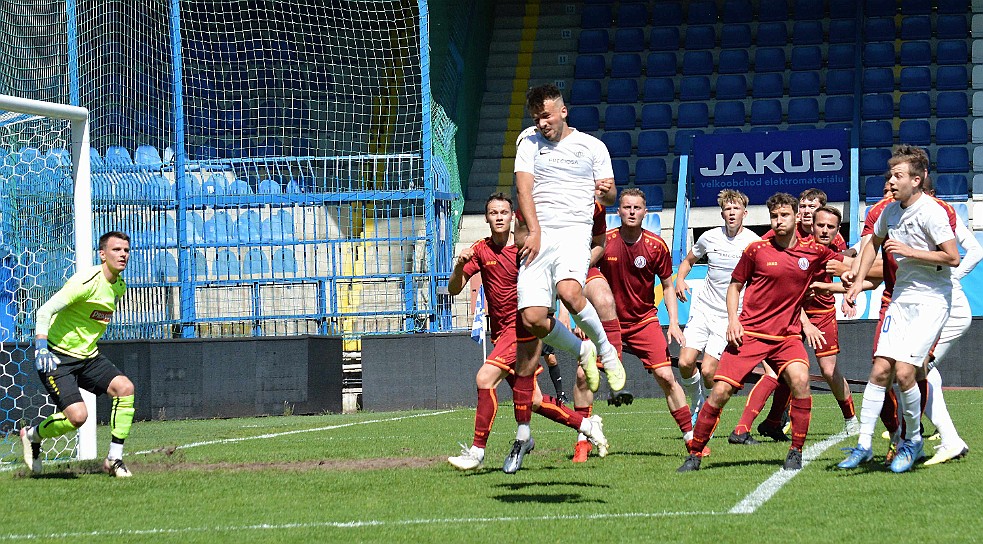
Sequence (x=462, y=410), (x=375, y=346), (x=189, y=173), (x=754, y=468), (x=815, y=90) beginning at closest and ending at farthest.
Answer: (x=754, y=468) → (x=462, y=410) → (x=375, y=346) → (x=189, y=173) → (x=815, y=90)

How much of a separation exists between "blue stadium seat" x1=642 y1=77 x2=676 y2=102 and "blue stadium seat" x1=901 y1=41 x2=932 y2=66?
457 cm

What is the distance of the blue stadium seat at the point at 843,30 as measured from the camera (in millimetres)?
26422

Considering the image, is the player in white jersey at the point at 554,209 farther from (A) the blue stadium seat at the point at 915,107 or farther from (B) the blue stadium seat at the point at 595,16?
(B) the blue stadium seat at the point at 595,16

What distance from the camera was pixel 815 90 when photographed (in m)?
25.7

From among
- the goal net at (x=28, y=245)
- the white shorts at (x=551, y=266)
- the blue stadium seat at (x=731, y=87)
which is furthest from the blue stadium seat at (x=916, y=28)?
the white shorts at (x=551, y=266)

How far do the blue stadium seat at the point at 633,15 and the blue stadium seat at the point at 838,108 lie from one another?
14.7 feet

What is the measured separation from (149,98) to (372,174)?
3537 mm

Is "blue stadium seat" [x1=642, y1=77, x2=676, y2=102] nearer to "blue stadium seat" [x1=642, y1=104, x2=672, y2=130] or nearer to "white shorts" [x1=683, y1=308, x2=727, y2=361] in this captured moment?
"blue stadium seat" [x1=642, y1=104, x2=672, y2=130]

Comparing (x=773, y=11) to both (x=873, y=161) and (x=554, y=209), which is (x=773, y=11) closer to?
(x=873, y=161)

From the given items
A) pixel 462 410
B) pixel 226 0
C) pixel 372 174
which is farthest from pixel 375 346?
pixel 226 0

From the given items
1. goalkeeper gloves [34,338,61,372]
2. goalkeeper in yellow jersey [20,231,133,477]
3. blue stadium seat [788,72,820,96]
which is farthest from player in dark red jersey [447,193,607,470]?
blue stadium seat [788,72,820,96]

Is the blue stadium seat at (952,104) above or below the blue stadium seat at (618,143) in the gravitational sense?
above

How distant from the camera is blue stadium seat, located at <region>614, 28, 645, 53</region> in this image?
89.4ft

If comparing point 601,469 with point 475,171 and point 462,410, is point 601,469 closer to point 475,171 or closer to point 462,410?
point 462,410
